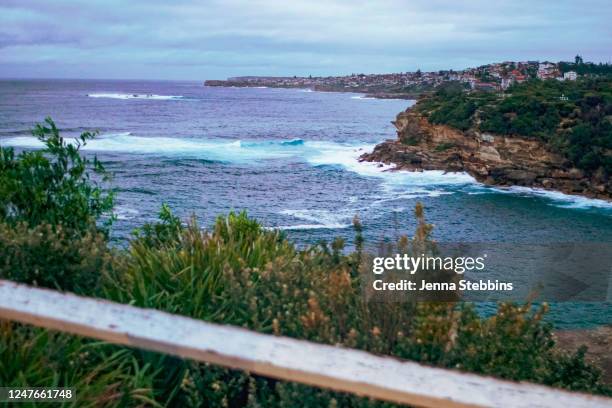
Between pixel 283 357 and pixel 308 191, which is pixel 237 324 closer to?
pixel 283 357

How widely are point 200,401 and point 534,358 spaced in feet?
5.73

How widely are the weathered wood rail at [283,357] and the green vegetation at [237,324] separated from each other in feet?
3.26

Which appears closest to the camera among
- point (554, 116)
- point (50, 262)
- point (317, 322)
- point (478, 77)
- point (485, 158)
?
point (317, 322)

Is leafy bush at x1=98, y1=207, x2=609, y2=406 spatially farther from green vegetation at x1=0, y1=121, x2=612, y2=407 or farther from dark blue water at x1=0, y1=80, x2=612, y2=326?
dark blue water at x1=0, y1=80, x2=612, y2=326

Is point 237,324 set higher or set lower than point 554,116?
lower

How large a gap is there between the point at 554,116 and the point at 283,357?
1791 inches

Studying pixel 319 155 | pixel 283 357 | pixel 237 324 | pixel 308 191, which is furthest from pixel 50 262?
pixel 319 155

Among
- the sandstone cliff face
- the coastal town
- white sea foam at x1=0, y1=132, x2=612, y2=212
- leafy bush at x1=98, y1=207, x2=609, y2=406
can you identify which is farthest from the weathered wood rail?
the coastal town

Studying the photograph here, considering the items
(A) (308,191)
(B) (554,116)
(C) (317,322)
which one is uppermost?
(B) (554,116)

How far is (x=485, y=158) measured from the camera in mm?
44625

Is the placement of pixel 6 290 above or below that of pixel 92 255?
above

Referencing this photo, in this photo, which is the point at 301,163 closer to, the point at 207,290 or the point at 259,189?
the point at 259,189

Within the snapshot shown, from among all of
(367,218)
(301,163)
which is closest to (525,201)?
(367,218)

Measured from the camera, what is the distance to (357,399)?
281 cm
